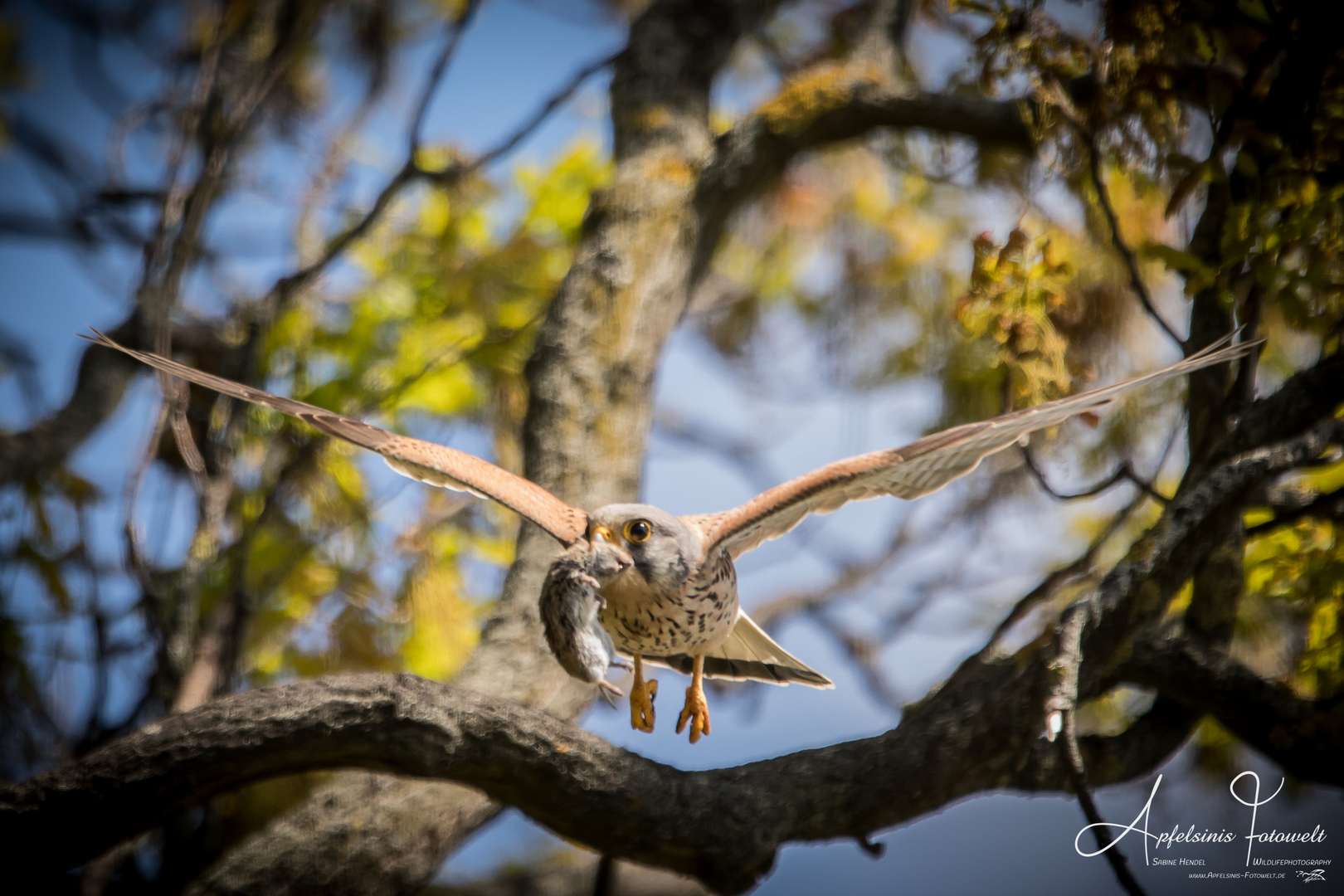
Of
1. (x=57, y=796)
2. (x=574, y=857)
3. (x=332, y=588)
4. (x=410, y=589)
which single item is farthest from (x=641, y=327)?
(x=574, y=857)

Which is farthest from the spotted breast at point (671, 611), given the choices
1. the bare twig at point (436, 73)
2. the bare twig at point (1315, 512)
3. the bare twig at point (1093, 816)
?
the bare twig at point (436, 73)

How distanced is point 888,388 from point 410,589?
3405mm

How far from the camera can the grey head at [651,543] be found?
2514mm

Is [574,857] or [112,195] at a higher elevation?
[112,195]

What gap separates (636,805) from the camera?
7.91 feet

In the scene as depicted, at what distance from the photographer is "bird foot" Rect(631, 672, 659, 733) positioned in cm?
260

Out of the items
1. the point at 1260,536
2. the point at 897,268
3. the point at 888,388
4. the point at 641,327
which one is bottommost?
the point at 1260,536

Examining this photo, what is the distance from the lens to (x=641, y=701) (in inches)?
106

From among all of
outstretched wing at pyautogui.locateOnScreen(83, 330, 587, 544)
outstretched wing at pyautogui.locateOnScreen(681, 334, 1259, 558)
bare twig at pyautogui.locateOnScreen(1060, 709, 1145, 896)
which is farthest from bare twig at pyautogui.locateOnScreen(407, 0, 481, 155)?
bare twig at pyautogui.locateOnScreen(1060, 709, 1145, 896)

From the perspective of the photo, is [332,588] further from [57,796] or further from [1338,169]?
[1338,169]

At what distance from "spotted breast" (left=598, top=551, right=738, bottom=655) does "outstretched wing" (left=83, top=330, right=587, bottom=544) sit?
0.23 meters

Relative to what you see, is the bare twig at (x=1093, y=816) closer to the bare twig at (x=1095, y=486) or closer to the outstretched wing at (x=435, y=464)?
the bare twig at (x=1095, y=486)
